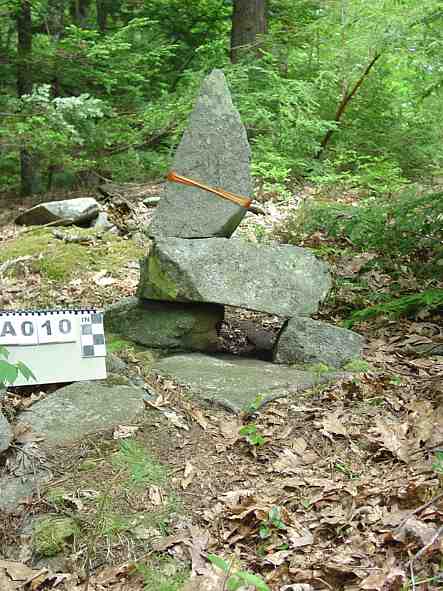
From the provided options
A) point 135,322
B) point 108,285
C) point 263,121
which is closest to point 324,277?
point 135,322

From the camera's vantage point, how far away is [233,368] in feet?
15.8

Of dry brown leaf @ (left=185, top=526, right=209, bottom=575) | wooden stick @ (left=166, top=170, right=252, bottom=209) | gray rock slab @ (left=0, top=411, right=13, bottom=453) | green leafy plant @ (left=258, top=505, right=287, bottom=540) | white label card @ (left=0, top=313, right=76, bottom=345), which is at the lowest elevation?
dry brown leaf @ (left=185, top=526, right=209, bottom=575)

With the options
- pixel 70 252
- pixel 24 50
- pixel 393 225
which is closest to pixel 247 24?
pixel 24 50

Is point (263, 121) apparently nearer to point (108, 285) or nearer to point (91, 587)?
point (108, 285)

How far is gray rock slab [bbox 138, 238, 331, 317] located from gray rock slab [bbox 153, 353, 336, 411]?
474 mm

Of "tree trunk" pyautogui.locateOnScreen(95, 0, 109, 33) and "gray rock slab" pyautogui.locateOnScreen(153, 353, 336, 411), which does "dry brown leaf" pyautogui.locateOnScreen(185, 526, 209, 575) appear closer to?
"gray rock slab" pyautogui.locateOnScreen(153, 353, 336, 411)

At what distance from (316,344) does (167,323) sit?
1.23 meters

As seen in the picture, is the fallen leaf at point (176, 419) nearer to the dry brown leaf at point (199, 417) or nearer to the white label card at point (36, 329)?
the dry brown leaf at point (199, 417)

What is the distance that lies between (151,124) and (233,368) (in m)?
5.96

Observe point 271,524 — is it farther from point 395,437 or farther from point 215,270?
point 215,270

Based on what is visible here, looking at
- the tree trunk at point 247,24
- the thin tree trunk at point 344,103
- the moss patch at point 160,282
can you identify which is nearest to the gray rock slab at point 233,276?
the moss patch at point 160,282

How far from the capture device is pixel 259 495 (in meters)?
3.36

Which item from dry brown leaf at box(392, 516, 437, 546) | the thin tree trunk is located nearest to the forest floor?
dry brown leaf at box(392, 516, 437, 546)

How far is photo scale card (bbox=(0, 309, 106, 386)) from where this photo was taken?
4.13m
